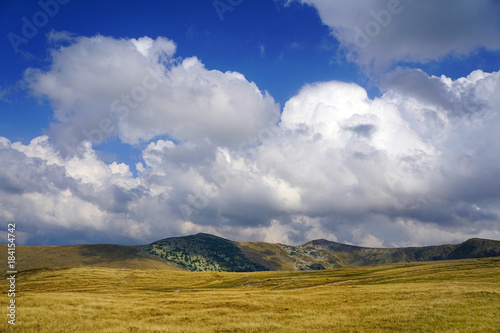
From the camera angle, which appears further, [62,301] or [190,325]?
[62,301]

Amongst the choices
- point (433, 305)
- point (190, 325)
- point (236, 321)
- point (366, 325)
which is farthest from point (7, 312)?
point (433, 305)

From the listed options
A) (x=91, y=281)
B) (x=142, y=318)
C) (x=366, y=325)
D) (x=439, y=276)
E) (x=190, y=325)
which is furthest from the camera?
(x=91, y=281)

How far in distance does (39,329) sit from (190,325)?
12.8 meters

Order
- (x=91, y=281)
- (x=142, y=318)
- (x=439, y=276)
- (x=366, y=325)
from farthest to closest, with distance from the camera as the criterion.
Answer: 1. (x=91, y=281)
2. (x=439, y=276)
3. (x=142, y=318)
4. (x=366, y=325)

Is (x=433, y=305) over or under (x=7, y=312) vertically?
under

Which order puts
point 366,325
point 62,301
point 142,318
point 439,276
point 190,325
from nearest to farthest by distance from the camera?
1. point 366,325
2. point 190,325
3. point 142,318
4. point 62,301
5. point 439,276

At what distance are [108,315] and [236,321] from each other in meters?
14.6

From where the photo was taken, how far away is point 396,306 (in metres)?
35.0

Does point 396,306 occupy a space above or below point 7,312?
below

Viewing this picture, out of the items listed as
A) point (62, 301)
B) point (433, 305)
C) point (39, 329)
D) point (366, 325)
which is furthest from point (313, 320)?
point (62, 301)

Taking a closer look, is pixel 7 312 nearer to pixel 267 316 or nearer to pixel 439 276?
pixel 267 316

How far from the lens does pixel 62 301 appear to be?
135 feet

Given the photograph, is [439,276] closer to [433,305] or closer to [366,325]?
[433,305]

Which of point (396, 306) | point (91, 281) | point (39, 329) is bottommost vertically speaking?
point (91, 281)
